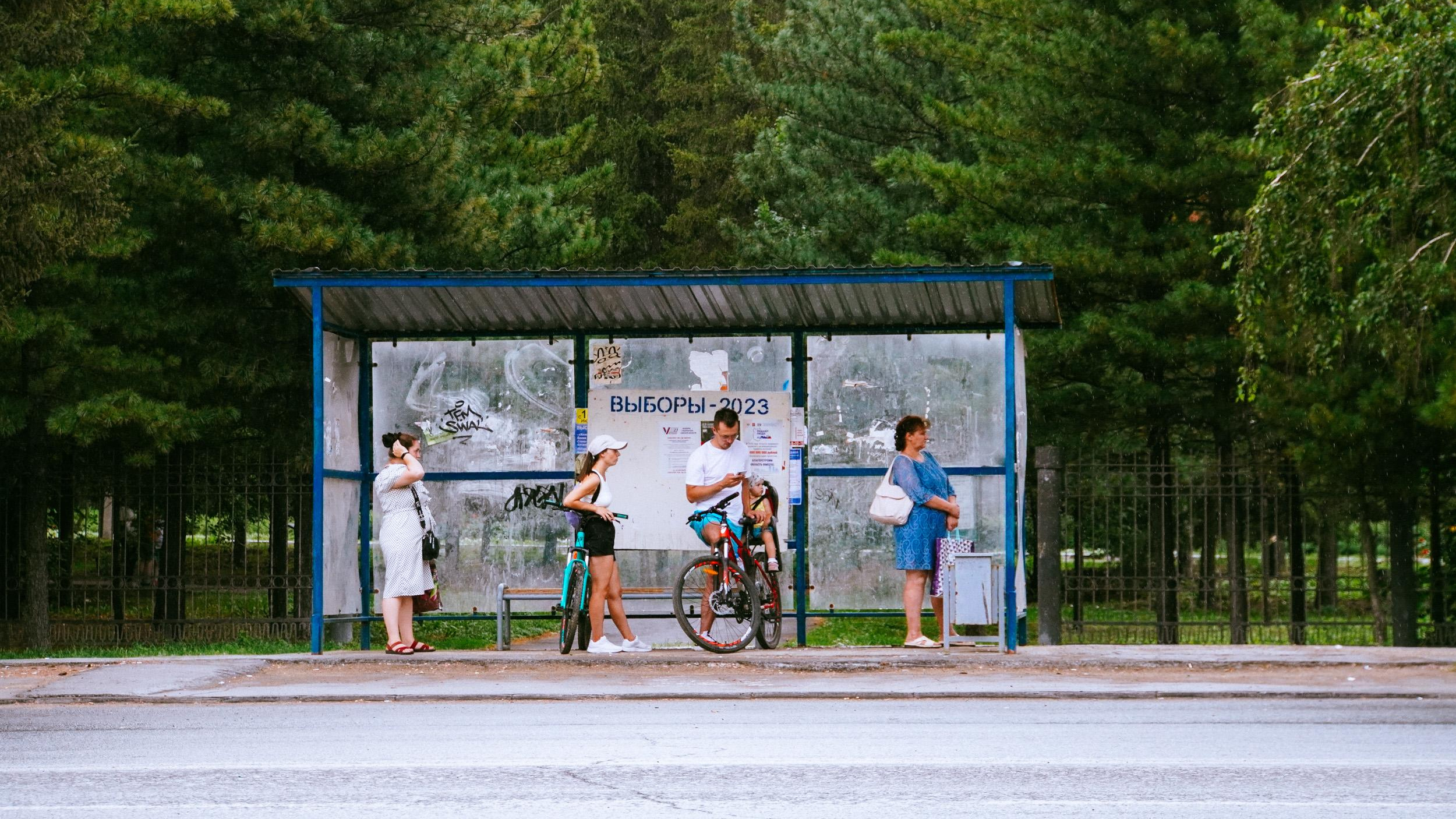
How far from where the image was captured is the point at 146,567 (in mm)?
25625

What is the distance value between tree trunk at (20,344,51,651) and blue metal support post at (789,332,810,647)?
814 centimetres

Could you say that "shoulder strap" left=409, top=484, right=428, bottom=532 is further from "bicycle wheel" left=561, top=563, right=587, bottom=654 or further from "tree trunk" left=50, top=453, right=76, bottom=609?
"tree trunk" left=50, top=453, right=76, bottom=609

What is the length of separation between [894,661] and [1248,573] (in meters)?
5.70

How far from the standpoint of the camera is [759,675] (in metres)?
12.4

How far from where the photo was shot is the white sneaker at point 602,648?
44.0 feet

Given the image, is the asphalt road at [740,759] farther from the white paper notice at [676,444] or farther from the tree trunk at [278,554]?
the tree trunk at [278,554]

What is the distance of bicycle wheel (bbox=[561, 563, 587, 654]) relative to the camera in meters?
13.4

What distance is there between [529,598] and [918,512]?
332cm

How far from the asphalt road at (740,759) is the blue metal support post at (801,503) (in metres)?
3.35

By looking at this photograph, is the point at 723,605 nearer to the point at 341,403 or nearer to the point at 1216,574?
the point at 341,403

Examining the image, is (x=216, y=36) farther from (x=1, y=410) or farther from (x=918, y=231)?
(x=918, y=231)

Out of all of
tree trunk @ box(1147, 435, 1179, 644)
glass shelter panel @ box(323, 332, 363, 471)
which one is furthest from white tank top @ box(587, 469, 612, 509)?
tree trunk @ box(1147, 435, 1179, 644)

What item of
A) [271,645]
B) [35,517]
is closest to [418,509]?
[271,645]

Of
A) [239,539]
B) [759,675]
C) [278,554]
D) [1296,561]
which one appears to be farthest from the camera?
[278,554]
